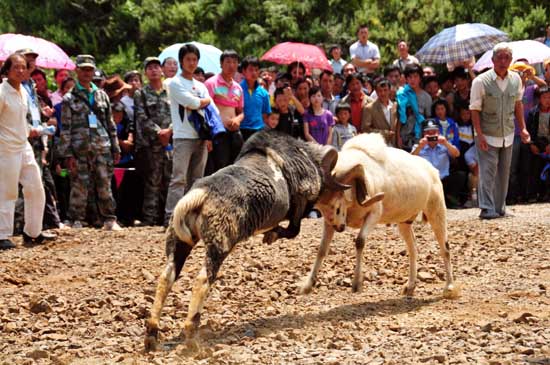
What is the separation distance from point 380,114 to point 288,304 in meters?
7.16

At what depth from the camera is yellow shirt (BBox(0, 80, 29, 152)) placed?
39.0 ft

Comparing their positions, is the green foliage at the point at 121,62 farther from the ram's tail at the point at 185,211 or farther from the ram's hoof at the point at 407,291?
the ram's tail at the point at 185,211

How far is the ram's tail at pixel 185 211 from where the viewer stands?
7426 millimetres

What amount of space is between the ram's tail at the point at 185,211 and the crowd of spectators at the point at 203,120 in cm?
529

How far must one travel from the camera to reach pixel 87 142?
1349 cm

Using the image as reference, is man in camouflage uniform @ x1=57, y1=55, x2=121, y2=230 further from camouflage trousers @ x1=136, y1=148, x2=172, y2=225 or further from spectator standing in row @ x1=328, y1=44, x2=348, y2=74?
spectator standing in row @ x1=328, y1=44, x2=348, y2=74

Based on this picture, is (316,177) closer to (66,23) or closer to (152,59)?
(152,59)

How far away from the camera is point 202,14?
23.4 m

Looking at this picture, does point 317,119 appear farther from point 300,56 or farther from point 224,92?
point 300,56

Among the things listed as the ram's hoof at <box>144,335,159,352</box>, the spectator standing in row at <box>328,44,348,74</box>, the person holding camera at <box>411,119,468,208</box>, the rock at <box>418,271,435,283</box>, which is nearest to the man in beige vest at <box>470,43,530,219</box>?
the person holding camera at <box>411,119,468,208</box>

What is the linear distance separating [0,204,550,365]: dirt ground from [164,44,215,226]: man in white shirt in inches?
30.6

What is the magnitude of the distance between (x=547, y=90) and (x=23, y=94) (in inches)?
348

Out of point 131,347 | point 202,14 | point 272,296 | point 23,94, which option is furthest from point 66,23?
point 131,347

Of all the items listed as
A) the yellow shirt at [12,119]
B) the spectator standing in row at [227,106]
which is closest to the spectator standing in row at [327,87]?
the spectator standing in row at [227,106]
